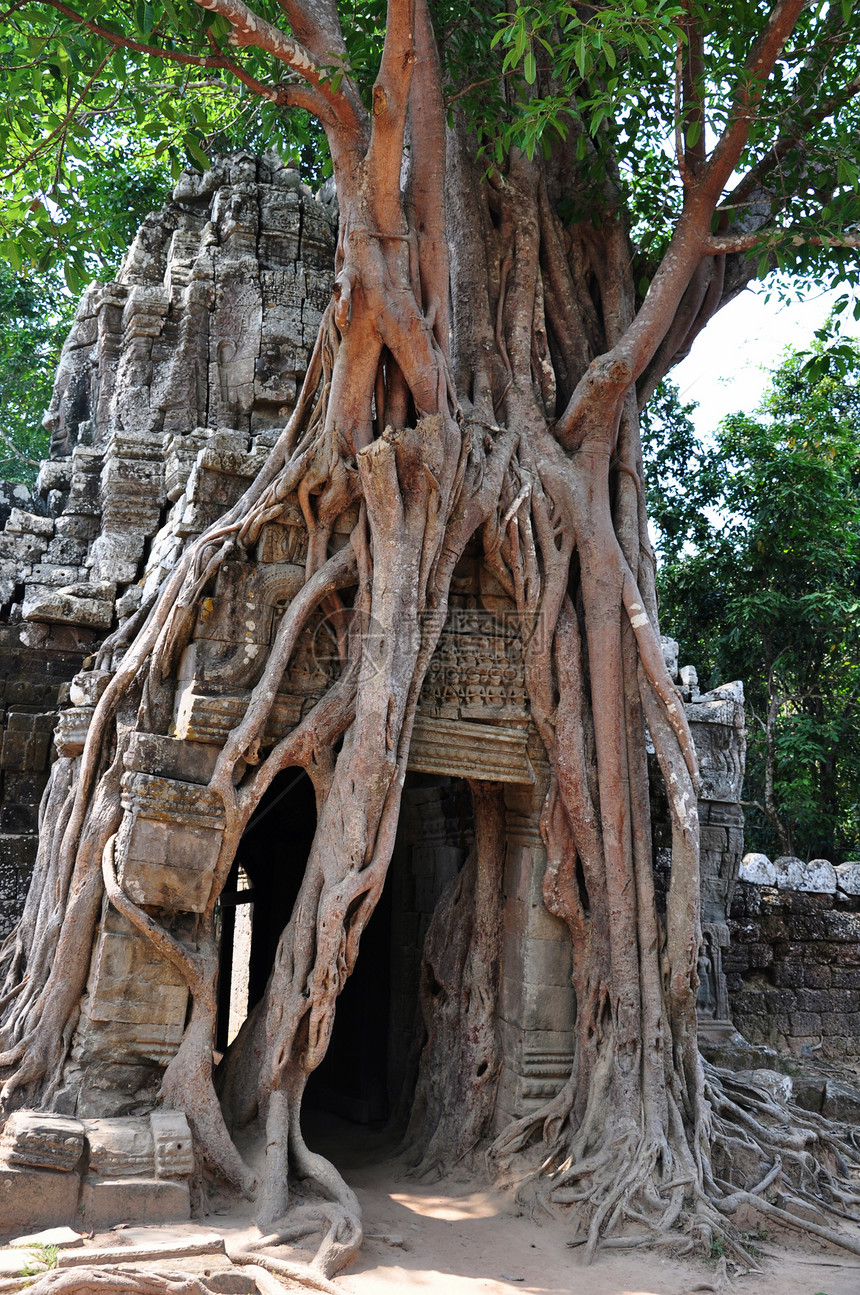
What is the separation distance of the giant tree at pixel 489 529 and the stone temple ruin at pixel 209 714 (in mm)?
142

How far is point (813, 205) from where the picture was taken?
6.00 metres

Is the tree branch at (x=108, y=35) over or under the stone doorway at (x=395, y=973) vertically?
over

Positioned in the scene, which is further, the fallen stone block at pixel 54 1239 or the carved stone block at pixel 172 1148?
the carved stone block at pixel 172 1148

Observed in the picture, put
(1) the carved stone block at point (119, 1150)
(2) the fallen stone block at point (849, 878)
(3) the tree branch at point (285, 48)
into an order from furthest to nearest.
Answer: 1. (2) the fallen stone block at point (849, 878)
2. (3) the tree branch at point (285, 48)
3. (1) the carved stone block at point (119, 1150)

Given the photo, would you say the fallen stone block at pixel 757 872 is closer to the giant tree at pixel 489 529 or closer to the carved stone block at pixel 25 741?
the giant tree at pixel 489 529

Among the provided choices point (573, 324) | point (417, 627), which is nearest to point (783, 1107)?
point (417, 627)

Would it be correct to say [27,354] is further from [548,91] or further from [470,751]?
[470,751]

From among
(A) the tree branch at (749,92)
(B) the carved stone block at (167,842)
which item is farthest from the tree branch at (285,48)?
(B) the carved stone block at (167,842)

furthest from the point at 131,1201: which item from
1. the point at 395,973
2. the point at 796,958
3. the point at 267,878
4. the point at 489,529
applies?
the point at 796,958

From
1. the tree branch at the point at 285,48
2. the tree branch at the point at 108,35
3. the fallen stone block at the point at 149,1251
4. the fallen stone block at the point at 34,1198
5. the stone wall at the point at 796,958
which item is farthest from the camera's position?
the stone wall at the point at 796,958

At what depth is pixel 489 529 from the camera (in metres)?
5.39

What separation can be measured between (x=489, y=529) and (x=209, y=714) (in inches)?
67.5

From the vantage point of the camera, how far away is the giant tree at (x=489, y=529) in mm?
4566

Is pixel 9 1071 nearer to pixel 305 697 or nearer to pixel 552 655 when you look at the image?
pixel 305 697
